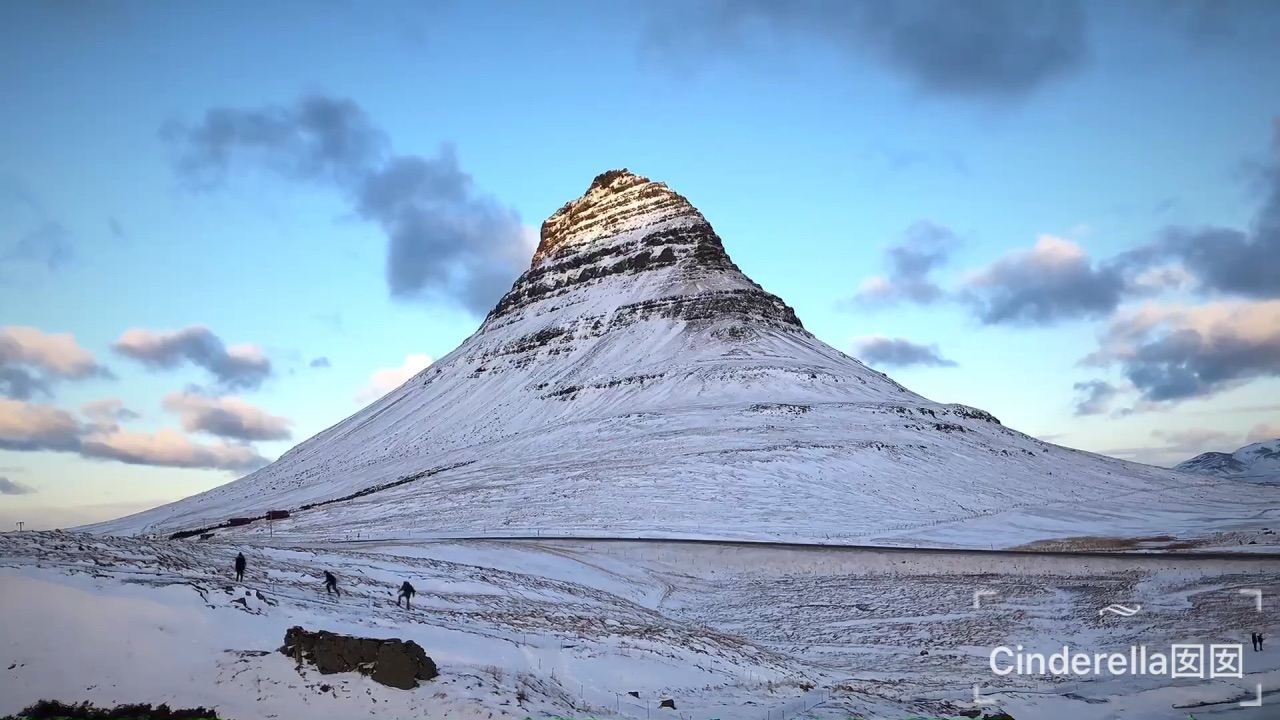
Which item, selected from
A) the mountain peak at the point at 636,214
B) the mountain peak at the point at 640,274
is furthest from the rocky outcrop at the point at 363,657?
the mountain peak at the point at 636,214

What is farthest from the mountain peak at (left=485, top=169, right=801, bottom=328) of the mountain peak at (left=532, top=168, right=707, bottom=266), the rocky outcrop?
the rocky outcrop

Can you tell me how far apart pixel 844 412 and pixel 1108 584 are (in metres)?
64.0

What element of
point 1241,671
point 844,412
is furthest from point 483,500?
point 1241,671

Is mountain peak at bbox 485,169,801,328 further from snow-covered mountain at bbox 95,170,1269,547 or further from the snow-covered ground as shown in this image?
the snow-covered ground

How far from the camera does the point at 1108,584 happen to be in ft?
140

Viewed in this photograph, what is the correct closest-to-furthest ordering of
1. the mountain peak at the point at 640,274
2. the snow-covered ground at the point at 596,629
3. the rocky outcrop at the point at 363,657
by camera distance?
the snow-covered ground at the point at 596,629 < the rocky outcrop at the point at 363,657 < the mountain peak at the point at 640,274

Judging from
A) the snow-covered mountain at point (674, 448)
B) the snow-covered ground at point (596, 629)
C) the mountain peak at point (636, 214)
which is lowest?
the snow-covered ground at point (596, 629)

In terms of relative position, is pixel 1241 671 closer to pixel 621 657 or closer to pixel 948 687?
pixel 948 687

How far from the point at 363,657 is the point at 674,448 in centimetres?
7558

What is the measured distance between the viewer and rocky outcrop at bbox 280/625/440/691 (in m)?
19.2

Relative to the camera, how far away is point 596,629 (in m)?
29.0

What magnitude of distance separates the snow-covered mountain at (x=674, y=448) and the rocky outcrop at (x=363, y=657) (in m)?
43.9

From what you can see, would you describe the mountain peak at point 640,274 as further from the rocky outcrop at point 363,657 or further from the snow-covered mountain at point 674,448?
the rocky outcrop at point 363,657

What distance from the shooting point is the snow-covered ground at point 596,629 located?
1889 cm
